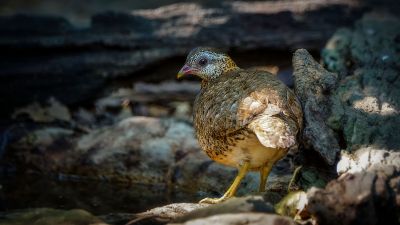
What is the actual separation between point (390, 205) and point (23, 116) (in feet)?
20.4

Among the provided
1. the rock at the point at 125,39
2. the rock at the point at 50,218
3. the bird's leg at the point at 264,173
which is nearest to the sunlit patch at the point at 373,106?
the bird's leg at the point at 264,173

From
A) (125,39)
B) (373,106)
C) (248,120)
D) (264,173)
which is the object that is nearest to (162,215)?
(248,120)

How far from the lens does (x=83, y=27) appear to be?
374 inches

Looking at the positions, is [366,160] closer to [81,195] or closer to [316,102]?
[316,102]

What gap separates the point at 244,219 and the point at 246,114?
1.04 metres

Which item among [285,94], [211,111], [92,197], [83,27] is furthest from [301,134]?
[83,27]

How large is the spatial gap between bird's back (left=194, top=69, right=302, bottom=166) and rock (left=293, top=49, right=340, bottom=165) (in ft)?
0.83

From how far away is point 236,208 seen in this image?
4344 mm

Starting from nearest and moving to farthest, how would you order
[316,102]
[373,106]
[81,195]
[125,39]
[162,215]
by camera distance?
[162,215]
[316,102]
[373,106]
[81,195]
[125,39]

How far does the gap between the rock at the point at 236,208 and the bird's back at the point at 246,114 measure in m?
0.42

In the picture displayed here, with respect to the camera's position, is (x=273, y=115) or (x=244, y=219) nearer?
(x=244, y=219)

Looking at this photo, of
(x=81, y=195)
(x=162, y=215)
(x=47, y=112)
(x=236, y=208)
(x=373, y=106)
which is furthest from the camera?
(x=47, y=112)

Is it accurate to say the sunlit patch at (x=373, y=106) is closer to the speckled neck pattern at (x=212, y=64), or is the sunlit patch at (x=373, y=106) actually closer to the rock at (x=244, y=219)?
the speckled neck pattern at (x=212, y=64)

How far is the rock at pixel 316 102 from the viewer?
17.5 ft
